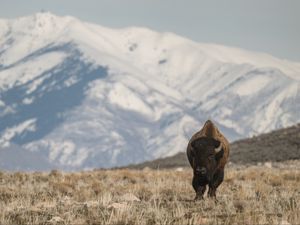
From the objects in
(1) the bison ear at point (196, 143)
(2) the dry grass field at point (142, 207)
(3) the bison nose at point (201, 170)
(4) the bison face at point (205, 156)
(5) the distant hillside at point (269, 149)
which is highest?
(5) the distant hillside at point (269, 149)

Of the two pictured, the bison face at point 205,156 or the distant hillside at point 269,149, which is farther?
the distant hillside at point 269,149

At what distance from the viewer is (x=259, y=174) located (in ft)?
95.6

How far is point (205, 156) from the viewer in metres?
18.2

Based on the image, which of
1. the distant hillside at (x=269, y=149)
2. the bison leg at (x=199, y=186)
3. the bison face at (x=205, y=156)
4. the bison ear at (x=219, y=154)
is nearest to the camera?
the bison face at (x=205, y=156)

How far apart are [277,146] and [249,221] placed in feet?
148

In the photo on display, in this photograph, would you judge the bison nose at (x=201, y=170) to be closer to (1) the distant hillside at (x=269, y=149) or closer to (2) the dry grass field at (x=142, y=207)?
(2) the dry grass field at (x=142, y=207)

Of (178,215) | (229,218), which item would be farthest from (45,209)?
(229,218)

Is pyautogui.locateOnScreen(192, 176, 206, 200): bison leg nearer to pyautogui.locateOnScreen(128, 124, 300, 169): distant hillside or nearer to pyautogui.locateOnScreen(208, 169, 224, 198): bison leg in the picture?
pyautogui.locateOnScreen(208, 169, 224, 198): bison leg

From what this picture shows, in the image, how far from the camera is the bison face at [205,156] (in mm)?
18125

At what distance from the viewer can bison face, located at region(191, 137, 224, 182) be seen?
714 inches

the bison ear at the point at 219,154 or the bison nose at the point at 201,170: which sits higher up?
the bison ear at the point at 219,154

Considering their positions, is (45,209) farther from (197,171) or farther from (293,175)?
(293,175)

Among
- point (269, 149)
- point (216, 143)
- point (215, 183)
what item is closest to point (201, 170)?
point (216, 143)

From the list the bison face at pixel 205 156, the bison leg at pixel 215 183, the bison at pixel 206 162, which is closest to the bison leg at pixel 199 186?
the bison at pixel 206 162
